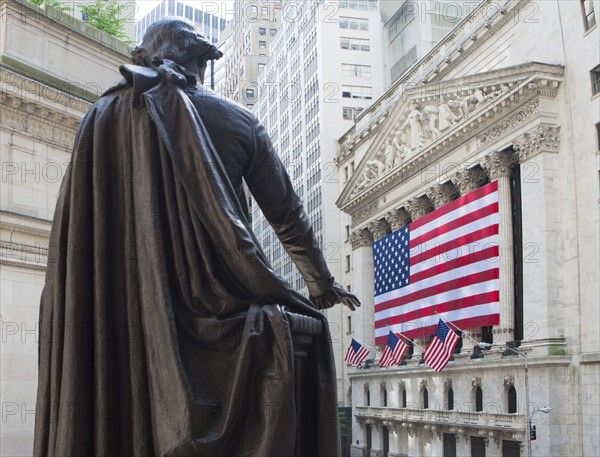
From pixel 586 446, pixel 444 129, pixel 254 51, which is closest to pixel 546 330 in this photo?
pixel 586 446

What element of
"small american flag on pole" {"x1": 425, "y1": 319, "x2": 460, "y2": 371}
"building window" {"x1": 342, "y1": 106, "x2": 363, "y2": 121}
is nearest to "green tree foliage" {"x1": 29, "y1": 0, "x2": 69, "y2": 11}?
"small american flag on pole" {"x1": 425, "y1": 319, "x2": 460, "y2": 371}

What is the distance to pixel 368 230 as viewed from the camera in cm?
6412

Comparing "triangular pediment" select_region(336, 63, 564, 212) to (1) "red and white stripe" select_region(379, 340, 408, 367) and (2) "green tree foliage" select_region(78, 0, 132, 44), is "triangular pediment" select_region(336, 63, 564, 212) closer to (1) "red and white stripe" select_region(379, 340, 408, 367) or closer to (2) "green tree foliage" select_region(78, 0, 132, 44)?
(1) "red and white stripe" select_region(379, 340, 408, 367)

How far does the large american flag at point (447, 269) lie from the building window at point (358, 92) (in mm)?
22915

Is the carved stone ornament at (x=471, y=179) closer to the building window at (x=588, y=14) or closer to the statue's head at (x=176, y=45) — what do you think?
the building window at (x=588, y=14)

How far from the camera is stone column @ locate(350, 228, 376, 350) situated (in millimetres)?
62625

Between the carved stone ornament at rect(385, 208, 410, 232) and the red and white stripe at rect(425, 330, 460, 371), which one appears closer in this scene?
the red and white stripe at rect(425, 330, 460, 371)

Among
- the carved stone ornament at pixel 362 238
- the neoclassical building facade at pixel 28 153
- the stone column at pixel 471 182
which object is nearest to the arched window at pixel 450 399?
the stone column at pixel 471 182

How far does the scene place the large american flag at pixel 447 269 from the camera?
42969 mm

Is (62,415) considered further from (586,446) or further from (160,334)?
(586,446)

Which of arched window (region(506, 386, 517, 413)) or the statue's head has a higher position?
the statue's head

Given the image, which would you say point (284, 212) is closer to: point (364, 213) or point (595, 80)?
point (595, 80)

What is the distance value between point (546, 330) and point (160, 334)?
125ft

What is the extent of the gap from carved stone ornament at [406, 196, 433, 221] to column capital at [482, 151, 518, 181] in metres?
9.37
